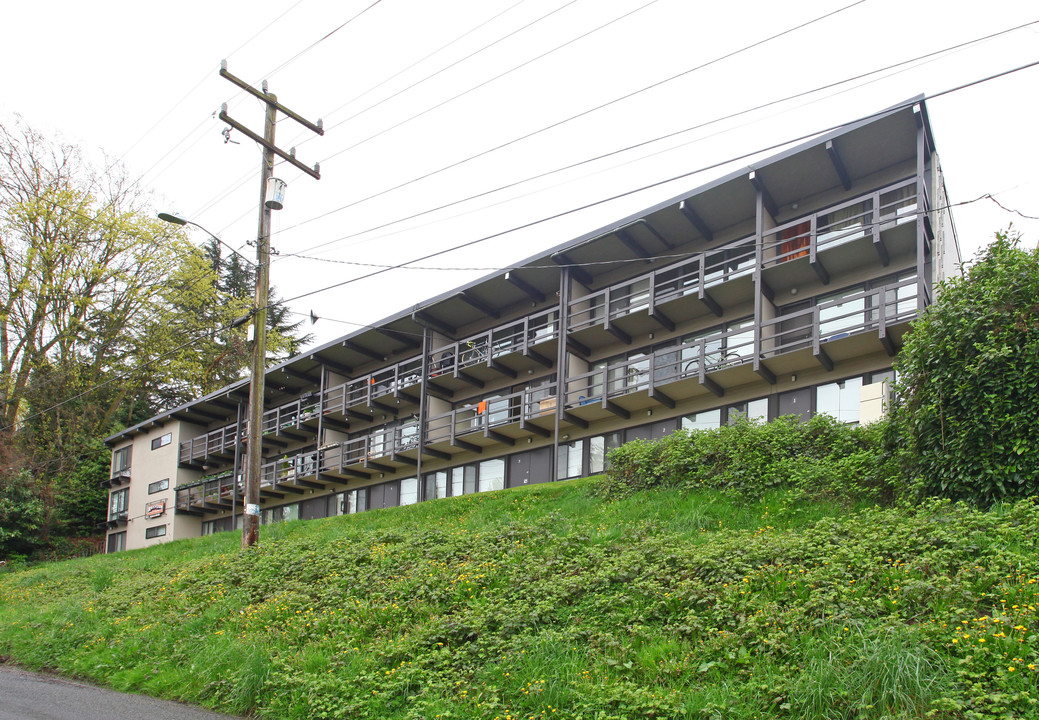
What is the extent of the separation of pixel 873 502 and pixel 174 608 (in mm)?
11478

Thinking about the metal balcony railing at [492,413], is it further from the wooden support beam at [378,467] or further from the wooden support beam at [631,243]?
the wooden support beam at [631,243]

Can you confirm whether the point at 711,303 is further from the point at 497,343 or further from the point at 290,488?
the point at 290,488

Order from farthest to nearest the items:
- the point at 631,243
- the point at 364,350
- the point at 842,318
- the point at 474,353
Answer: the point at 364,350, the point at 474,353, the point at 631,243, the point at 842,318

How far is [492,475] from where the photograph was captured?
2775cm

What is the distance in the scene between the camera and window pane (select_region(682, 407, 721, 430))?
21.9m

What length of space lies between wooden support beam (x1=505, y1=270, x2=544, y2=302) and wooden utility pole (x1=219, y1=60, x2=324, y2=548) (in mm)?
8261

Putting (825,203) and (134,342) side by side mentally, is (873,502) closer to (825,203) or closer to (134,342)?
(825,203)

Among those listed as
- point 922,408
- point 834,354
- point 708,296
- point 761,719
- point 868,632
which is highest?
point 708,296

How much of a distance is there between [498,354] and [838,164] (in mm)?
11816

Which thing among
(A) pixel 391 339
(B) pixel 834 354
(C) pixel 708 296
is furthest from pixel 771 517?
(A) pixel 391 339

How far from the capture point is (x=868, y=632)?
7547mm

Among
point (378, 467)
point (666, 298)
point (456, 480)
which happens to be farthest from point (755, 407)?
point (378, 467)

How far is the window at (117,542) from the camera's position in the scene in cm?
4231

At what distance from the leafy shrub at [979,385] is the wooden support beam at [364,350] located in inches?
910
